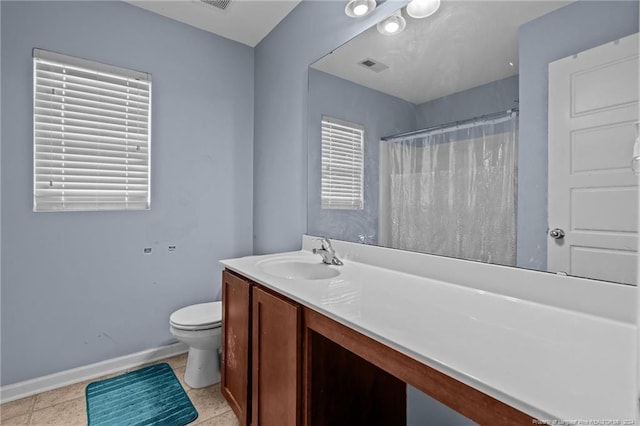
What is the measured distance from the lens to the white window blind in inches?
67.5

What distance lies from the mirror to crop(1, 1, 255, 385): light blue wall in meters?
1.19

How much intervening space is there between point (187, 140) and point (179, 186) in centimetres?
36

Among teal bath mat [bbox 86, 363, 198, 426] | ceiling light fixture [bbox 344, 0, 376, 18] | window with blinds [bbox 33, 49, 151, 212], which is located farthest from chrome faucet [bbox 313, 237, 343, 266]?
window with blinds [bbox 33, 49, 151, 212]

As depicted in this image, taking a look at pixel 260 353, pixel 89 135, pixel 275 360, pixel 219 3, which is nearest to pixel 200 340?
pixel 260 353

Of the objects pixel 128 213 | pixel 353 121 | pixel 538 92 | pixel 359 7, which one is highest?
pixel 359 7

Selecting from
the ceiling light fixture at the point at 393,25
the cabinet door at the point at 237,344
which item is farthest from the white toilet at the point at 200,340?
the ceiling light fixture at the point at 393,25

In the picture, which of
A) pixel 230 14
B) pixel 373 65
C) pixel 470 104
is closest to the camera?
pixel 470 104

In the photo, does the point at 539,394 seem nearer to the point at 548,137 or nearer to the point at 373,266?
the point at 548,137

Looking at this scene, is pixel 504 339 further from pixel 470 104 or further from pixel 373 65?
pixel 373 65

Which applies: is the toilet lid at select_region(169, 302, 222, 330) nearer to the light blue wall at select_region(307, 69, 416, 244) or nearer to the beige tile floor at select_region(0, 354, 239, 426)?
the beige tile floor at select_region(0, 354, 239, 426)

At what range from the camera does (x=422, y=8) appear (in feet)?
4.40

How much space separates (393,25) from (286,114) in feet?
3.19

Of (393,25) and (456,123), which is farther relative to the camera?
(393,25)

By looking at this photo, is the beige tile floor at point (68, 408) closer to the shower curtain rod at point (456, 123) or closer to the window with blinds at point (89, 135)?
the window with blinds at point (89, 135)
